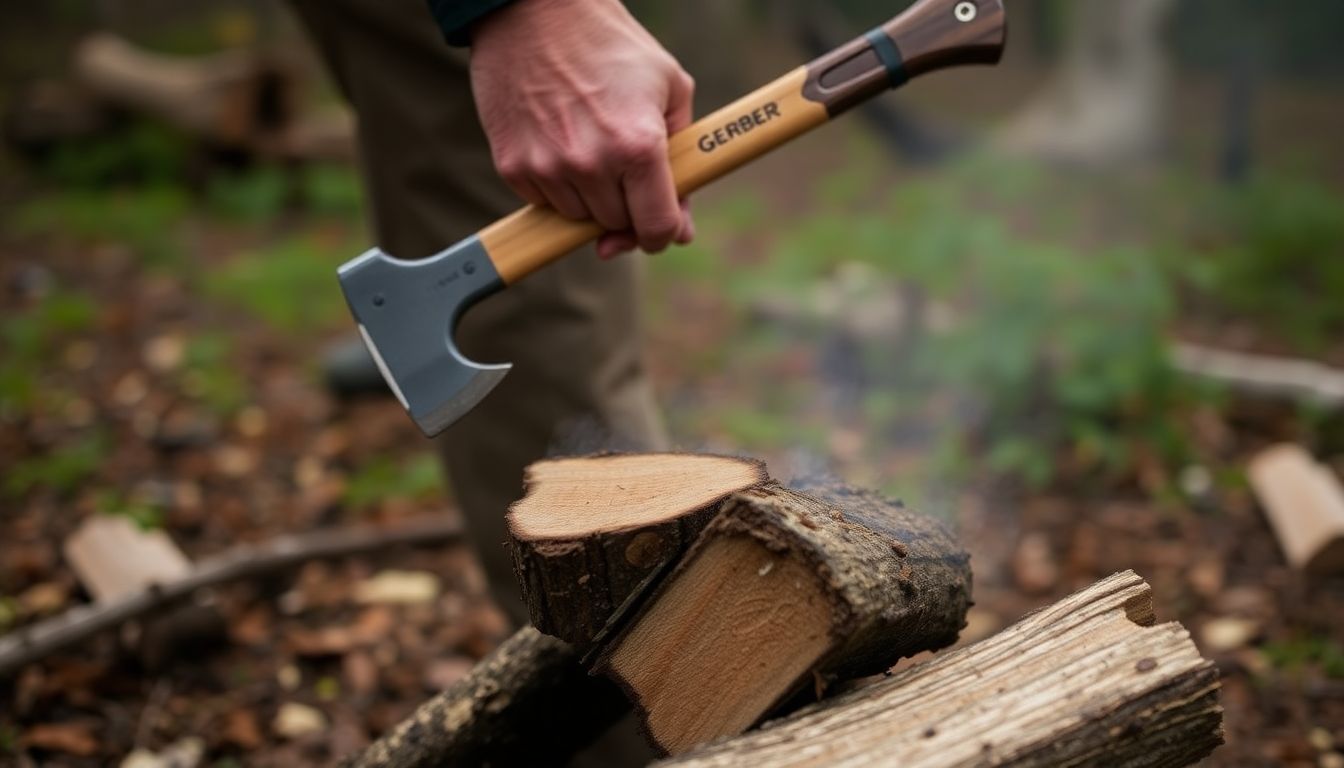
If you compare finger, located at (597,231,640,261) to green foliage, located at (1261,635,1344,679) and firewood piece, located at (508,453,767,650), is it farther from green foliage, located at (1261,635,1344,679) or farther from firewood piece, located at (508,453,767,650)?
green foliage, located at (1261,635,1344,679)

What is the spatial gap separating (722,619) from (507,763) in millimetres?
582

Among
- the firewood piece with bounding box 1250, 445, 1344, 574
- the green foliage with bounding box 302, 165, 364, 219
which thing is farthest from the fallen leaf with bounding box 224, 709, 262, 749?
the green foliage with bounding box 302, 165, 364, 219

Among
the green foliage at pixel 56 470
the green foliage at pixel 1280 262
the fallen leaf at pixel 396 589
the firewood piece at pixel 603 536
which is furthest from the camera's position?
the green foliage at pixel 1280 262

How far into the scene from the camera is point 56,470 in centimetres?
340

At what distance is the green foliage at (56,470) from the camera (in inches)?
133

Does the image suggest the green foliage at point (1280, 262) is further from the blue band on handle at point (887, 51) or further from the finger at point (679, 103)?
the finger at point (679, 103)

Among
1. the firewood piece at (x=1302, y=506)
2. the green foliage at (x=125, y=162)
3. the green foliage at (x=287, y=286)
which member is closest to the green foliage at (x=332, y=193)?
the green foliage at (x=287, y=286)

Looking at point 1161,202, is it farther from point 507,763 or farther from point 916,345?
point 507,763

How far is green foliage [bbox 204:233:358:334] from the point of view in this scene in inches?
187

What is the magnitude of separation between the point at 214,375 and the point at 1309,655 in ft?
11.6

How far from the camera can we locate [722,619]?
1.27 meters

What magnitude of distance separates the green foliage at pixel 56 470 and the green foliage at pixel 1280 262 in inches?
142

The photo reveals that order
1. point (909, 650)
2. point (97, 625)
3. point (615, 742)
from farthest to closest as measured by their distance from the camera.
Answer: point (97, 625) < point (615, 742) < point (909, 650)

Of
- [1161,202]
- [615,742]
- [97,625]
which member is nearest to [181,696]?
[97,625]
